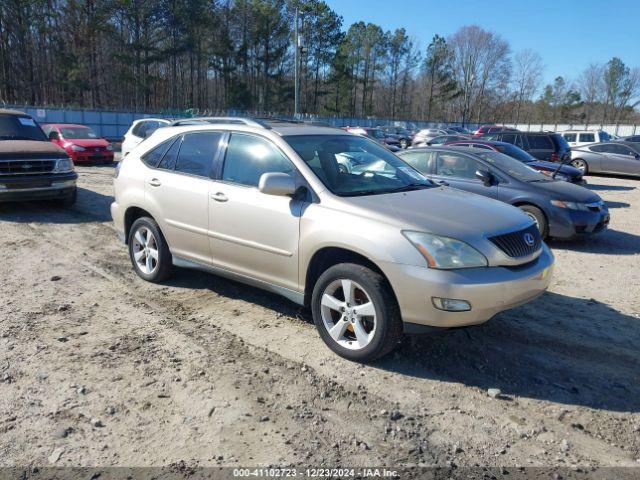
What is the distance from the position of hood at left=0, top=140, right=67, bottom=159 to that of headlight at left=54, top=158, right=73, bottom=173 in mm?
96

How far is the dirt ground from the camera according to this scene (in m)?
2.96

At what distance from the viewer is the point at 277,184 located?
4.07 metres

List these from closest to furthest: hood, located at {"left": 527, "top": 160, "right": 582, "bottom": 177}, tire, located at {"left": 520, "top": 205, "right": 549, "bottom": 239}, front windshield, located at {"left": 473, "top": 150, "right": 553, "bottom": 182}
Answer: tire, located at {"left": 520, "top": 205, "right": 549, "bottom": 239}
front windshield, located at {"left": 473, "top": 150, "right": 553, "bottom": 182}
hood, located at {"left": 527, "top": 160, "right": 582, "bottom": 177}

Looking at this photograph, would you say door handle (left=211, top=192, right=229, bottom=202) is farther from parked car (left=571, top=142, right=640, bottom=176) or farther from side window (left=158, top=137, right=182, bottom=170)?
parked car (left=571, top=142, right=640, bottom=176)

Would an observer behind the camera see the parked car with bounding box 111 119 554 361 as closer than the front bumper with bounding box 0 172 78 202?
Yes

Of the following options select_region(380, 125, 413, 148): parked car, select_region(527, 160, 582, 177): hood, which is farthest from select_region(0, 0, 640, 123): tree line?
select_region(527, 160, 582, 177): hood

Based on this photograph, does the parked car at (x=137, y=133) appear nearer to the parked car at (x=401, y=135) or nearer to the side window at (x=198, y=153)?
the side window at (x=198, y=153)

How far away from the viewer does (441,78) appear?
3228 inches

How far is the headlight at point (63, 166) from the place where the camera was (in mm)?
9695

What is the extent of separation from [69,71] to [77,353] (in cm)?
4918

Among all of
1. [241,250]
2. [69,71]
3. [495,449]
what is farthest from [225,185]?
[69,71]

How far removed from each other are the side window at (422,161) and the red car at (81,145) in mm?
13279

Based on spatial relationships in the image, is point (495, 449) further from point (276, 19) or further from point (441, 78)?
point (441, 78)

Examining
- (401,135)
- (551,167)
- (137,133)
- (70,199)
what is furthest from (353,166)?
(401,135)
